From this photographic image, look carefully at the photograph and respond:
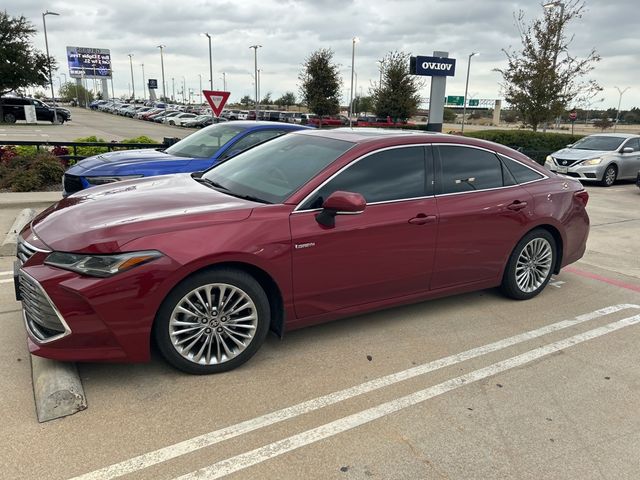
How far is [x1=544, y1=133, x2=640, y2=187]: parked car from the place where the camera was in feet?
46.5

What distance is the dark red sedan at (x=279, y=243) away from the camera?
9.86ft

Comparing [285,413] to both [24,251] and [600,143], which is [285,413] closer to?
[24,251]

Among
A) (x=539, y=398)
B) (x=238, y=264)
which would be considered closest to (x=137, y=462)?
(x=238, y=264)

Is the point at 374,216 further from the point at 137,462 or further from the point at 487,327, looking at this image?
the point at 137,462

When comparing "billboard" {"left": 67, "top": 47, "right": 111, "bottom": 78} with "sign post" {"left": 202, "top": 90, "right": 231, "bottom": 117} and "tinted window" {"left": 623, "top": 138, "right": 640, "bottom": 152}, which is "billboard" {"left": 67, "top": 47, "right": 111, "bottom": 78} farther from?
"tinted window" {"left": 623, "top": 138, "right": 640, "bottom": 152}

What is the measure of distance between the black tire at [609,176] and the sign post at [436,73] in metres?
5.06

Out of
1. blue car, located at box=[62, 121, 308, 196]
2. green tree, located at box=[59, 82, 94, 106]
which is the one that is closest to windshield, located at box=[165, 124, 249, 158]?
blue car, located at box=[62, 121, 308, 196]

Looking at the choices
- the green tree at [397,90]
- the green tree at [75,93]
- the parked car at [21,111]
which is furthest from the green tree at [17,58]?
the green tree at [75,93]

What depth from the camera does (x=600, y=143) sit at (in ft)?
50.0

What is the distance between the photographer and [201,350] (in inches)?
131

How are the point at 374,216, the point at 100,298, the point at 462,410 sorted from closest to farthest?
1. the point at 100,298
2. the point at 462,410
3. the point at 374,216

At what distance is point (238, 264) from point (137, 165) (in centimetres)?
379

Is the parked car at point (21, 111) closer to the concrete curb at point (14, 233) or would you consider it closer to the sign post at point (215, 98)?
the sign post at point (215, 98)

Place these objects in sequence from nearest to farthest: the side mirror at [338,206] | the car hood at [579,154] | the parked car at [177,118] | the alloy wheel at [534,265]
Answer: the side mirror at [338,206]
the alloy wheel at [534,265]
the car hood at [579,154]
the parked car at [177,118]
